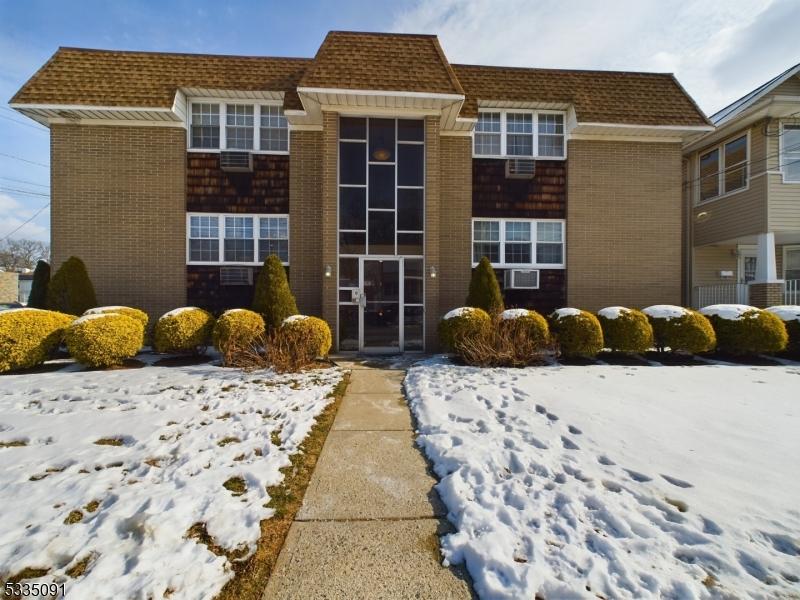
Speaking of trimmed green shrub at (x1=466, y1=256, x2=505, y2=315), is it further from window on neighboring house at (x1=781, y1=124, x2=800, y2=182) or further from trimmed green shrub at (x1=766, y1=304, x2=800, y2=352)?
window on neighboring house at (x1=781, y1=124, x2=800, y2=182)

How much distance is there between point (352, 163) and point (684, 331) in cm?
885

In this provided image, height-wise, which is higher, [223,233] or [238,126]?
[238,126]

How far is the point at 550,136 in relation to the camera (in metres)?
10.5

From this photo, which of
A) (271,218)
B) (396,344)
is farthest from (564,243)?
(271,218)

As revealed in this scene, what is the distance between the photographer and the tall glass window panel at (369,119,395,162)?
9.10 meters

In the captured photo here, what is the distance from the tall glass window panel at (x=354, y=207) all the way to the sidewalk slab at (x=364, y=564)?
7.57m

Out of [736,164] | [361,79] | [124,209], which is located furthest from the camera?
[736,164]

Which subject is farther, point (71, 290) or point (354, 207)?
point (354, 207)

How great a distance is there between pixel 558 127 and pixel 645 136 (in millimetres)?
2634

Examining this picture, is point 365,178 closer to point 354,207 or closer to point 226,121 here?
point 354,207

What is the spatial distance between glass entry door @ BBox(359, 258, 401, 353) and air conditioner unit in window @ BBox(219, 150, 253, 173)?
4314mm

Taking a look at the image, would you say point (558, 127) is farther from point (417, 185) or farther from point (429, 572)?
point (429, 572)

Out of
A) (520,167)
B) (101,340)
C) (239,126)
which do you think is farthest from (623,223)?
(101,340)

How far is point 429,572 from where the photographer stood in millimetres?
2102
